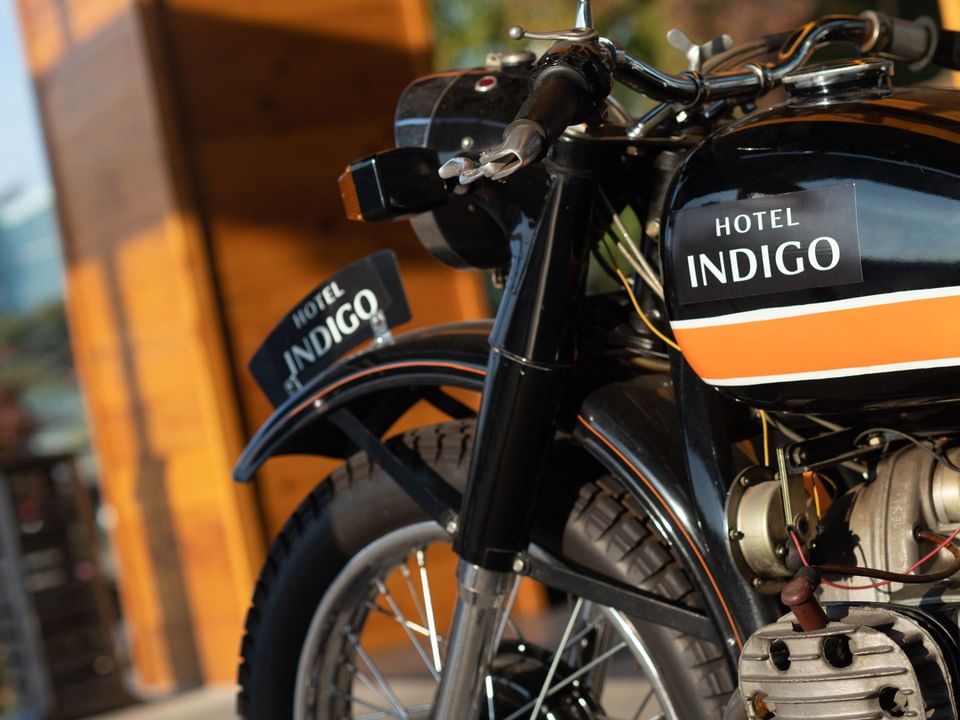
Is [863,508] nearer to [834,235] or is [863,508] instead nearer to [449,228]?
[834,235]

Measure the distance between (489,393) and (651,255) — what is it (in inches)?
8.1

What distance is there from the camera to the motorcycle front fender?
1.46 metres

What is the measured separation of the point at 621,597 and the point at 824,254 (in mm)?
406

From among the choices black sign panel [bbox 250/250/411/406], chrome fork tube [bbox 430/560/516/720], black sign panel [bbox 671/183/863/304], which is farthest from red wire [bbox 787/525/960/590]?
black sign panel [bbox 250/250/411/406]

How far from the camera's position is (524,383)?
1.31 metres

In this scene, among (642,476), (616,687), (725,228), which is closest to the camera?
(725,228)

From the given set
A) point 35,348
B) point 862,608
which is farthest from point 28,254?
point 862,608

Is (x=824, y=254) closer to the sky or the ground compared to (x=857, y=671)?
closer to the sky

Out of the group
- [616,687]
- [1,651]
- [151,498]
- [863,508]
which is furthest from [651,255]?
[1,651]

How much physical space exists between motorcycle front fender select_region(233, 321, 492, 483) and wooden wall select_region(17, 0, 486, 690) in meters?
2.02

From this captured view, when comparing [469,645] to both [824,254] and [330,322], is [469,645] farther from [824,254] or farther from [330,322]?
[824,254]

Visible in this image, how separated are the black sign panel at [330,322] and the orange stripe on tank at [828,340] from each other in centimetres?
47

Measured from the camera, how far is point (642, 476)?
1.30 metres

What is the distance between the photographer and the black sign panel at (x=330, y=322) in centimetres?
161
